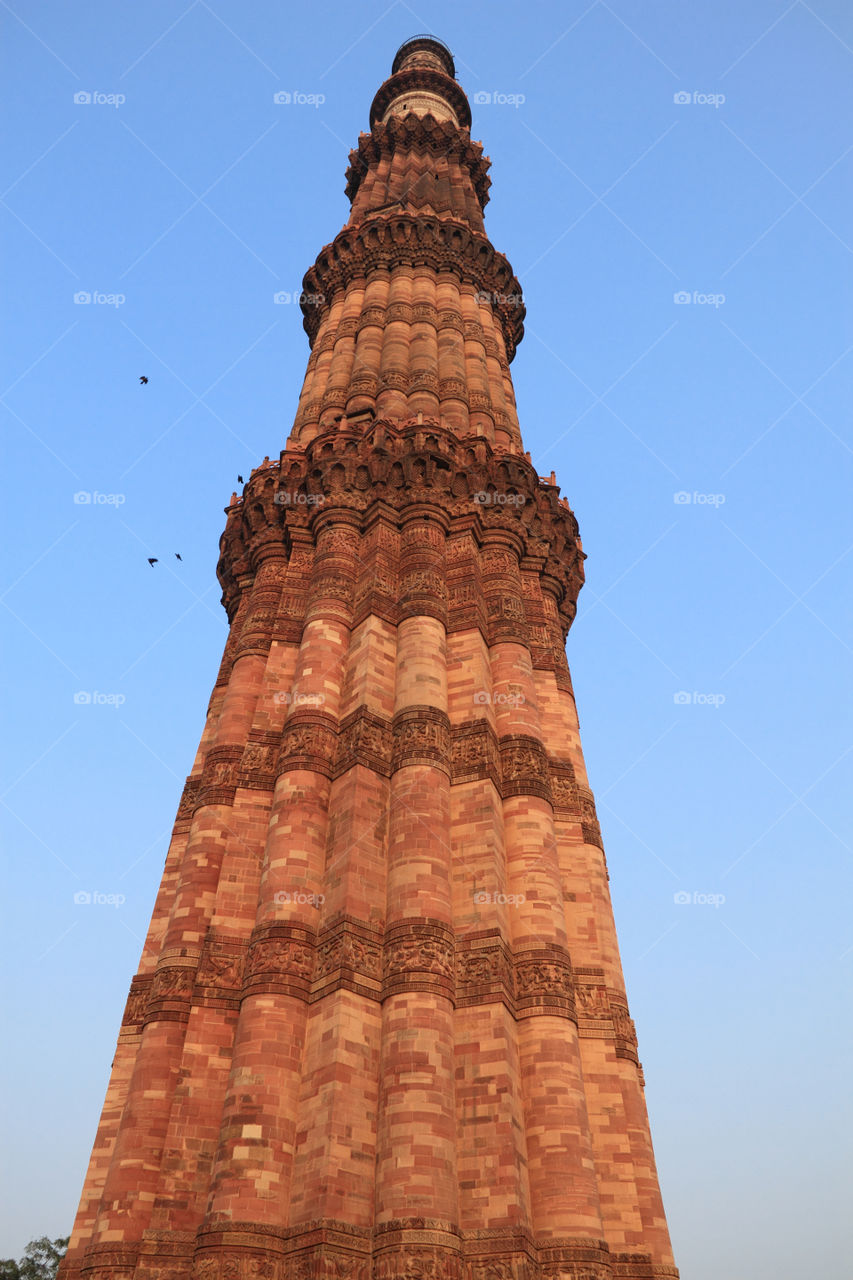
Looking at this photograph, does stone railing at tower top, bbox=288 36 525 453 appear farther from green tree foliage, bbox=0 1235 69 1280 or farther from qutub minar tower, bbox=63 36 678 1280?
green tree foliage, bbox=0 1235 69 1280

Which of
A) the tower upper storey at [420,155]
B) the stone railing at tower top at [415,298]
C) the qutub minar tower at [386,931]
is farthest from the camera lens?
the tower upper storey at [420,155]

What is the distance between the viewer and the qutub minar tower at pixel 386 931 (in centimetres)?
1111

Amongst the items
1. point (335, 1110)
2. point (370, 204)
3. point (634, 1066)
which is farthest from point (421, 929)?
point (370, 204)

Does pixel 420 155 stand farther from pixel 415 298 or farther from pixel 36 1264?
pixel 36 1264

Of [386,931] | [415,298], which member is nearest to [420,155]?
[415,298]

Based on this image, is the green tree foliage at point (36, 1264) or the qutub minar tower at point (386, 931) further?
the green tree foliage at point (36, 1264)

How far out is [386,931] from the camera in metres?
13.3

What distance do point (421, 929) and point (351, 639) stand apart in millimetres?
6256

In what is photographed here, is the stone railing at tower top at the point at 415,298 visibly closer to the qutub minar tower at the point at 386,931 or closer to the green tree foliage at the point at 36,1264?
the qutub minar tower at the point at 386,931

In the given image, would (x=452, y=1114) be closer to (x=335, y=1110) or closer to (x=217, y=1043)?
(x=335, y=1110)

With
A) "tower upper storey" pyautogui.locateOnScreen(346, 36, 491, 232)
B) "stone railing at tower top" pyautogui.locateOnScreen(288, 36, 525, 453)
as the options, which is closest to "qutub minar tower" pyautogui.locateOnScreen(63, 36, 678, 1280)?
"stone railing at tower top" pyautogui.locateOnScreen(288, 36, 525, 453)

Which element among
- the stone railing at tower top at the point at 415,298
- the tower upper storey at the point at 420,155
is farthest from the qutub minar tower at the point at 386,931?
the tower upper storey at the point at 420,155

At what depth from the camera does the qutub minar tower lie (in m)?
11.1

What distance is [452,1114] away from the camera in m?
11.5
